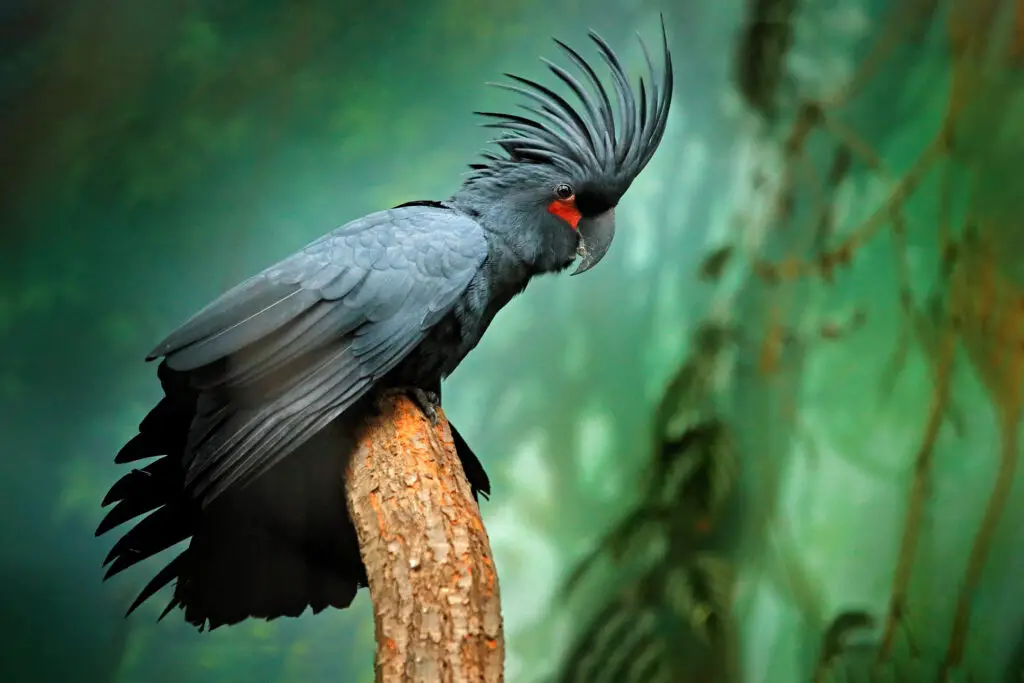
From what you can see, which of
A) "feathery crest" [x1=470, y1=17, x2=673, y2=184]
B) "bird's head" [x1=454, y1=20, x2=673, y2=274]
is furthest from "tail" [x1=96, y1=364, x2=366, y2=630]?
"feathery crest" [x1=470, y1=17, x2=673, y2=184]

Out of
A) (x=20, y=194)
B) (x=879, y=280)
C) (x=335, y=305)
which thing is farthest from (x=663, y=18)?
(x=20, y=194)

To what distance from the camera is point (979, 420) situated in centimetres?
195

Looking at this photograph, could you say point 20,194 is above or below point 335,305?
above

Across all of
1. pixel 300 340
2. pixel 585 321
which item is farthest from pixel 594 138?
pixel 300 340

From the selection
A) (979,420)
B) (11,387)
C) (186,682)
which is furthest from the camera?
(979,420)

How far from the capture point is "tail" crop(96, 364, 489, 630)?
1.42 meters

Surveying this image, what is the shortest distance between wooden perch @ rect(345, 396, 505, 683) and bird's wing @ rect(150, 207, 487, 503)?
0.39ft

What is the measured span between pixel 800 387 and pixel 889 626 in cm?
60

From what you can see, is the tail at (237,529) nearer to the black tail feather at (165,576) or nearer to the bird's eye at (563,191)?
the black tail feather at (165,576)

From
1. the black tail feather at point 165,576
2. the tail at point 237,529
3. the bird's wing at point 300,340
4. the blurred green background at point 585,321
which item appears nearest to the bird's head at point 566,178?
the bird's wing at point 300,340

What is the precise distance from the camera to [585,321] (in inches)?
83.7

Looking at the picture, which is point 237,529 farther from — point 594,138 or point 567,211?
point 594,138

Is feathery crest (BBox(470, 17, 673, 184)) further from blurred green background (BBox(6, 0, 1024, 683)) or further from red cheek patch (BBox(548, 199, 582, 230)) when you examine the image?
blurred green background (BBox(6, 0, 1024, 683))

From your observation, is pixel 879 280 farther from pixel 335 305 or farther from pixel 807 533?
pixel 335 305
